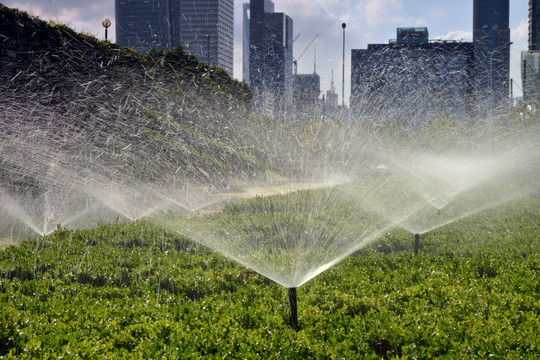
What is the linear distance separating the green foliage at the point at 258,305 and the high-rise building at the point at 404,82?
1535 centimetres

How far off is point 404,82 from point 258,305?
32.3 meters

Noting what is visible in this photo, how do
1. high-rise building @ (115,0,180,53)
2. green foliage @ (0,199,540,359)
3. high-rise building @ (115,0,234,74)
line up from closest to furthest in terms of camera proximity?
green foliage @ (0,199,540,359) < high-rise building @ (115,0,234,74) < high-rise building @ (115,0,180,53)

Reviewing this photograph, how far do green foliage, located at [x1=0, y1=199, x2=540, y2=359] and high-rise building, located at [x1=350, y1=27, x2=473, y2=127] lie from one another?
604 inches

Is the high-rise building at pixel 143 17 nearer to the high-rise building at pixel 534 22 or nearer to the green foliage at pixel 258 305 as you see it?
the green foliage at pixel 258 305

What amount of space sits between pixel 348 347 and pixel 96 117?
1775 cm

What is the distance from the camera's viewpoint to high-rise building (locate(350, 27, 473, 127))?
2300 cm

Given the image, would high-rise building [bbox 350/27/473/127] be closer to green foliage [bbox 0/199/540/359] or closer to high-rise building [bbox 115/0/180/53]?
green foliage [bbox 0/199/540/359]

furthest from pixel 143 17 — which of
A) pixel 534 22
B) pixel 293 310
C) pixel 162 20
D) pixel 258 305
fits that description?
pixel 293 310

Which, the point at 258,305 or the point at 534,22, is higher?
the point at 534,22

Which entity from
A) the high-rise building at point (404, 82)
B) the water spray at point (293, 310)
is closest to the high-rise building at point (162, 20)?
the high-rise building at point (404, 82)

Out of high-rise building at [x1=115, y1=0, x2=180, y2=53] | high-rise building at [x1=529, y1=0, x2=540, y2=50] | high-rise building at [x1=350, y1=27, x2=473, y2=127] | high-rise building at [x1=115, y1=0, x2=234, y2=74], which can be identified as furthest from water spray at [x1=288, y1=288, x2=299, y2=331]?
high-rise building at [x1=529, y1=0, x2=540, y2=50]

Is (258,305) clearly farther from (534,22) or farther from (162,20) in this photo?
(534,22)

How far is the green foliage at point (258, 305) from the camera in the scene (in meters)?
4.21

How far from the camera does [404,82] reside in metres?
34.4
